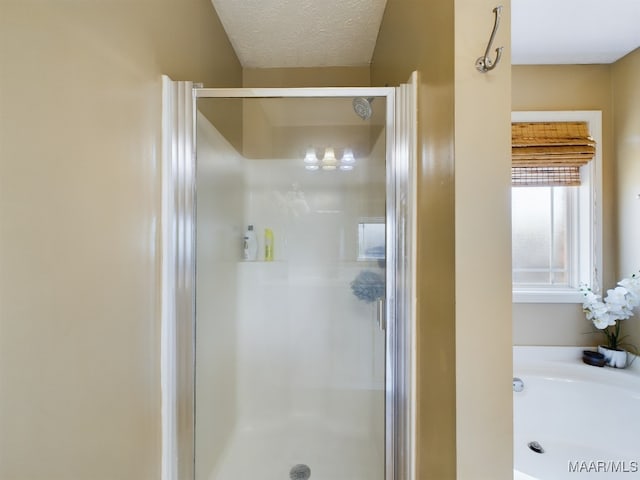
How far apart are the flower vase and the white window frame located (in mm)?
304

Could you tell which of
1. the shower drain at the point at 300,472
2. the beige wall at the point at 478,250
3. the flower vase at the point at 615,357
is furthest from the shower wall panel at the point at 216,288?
the flower vase at the point at 615,357

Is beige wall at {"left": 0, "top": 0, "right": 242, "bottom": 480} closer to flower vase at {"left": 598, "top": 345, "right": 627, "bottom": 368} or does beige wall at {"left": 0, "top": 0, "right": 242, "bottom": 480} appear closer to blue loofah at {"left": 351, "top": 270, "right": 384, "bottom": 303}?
blue loofah at {"left": 351, "top": 270, "right": 384, "bottom": 303}

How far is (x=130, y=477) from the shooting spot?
890mm

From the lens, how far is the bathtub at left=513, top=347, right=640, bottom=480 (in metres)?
1.51

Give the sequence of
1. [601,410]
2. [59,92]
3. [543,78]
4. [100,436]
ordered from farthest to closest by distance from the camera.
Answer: [543,78]
[601,410]
[100,436]
[59,92]

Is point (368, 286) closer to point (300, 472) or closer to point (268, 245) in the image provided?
point (268, 245)

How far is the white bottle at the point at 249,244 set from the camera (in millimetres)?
1924

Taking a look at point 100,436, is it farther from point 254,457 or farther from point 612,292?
point 612,292

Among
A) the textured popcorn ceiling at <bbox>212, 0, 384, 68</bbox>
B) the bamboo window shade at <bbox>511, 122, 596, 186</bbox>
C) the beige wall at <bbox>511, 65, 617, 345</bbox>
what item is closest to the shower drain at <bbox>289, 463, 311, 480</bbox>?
the beige wall at <bbox>511, 65, 617, 345</bbox>

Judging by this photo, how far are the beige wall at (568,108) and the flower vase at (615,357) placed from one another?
0.11 m

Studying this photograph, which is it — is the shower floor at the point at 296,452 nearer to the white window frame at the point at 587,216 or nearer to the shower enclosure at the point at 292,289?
the shower enclosure at the point at 292,289

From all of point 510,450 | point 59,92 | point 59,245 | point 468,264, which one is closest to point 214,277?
point 59,245

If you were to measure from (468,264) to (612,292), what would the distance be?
1.60 meters

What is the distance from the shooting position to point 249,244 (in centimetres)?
193
